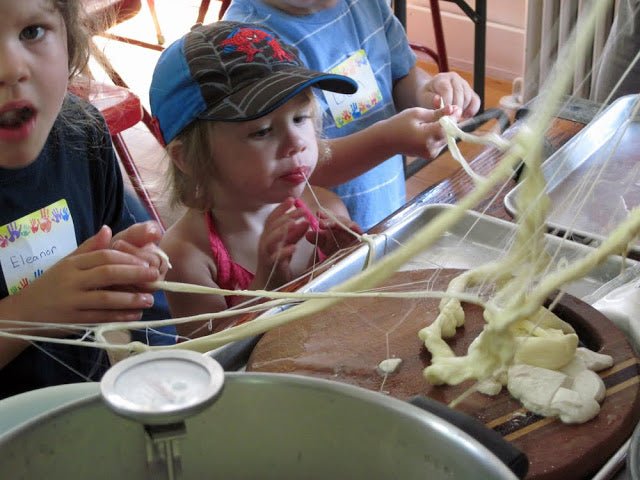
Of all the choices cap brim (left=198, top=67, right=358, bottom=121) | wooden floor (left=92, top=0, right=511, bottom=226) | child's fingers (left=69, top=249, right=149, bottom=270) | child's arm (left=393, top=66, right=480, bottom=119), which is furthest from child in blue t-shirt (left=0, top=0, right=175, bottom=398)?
wooden floor (left=92, top=0, right=511, bottom=226)

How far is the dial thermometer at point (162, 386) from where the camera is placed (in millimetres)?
313

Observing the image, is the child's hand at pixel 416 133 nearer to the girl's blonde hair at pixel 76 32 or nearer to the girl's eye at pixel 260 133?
the girl's eye at pixel 260 133

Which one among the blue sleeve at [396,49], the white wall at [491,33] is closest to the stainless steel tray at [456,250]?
the blue sleeve at [396,49]

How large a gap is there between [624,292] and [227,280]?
1.33 ft

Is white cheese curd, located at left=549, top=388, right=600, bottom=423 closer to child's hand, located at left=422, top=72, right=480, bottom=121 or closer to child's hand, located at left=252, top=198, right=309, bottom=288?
child's hand, located at left=252, top=198, right=309, bottom=288

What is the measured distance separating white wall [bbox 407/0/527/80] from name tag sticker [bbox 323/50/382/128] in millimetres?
1306

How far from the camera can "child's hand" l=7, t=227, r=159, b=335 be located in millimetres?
615

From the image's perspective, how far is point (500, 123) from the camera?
91 cm

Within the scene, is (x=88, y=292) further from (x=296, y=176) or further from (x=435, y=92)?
(x=435, y=92)

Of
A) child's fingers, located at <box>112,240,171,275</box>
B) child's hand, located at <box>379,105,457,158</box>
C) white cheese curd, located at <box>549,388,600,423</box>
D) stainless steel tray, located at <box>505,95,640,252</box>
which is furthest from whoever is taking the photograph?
child's hand, located at <box>379,105,457,158</box>

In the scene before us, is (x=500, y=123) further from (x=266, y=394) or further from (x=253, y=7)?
(x=266, y=394)

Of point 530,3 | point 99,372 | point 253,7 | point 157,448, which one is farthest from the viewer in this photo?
point 530,3

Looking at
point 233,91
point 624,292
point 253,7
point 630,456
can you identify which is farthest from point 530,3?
point 630,456

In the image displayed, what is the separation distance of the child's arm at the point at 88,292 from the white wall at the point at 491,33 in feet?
6.21
